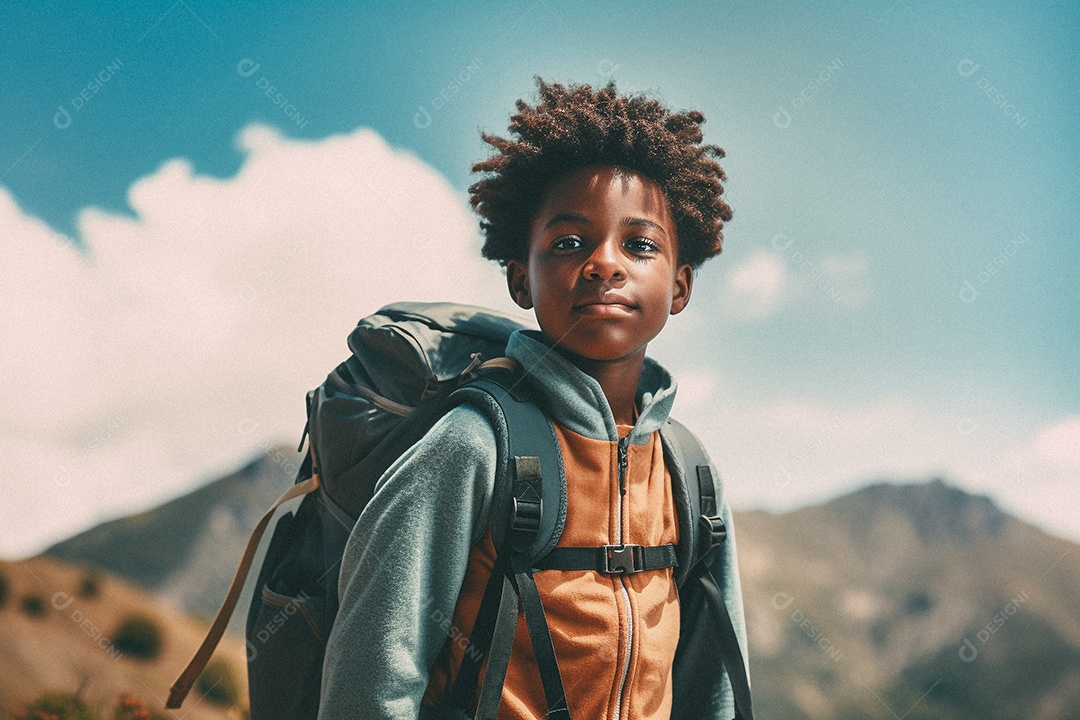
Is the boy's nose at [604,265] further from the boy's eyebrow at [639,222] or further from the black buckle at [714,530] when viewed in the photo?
the black buckle at [714,530]

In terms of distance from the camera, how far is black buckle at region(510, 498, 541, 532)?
1.10 metres

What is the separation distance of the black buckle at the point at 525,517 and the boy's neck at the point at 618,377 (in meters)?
0.28

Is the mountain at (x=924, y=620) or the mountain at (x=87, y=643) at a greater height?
the mountain at (x=924, y=620)

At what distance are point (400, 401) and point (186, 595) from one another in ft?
6.78

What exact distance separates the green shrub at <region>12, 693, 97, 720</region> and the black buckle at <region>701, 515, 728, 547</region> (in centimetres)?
240

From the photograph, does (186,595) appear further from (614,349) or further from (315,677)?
(614,349)

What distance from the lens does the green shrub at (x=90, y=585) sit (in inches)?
108

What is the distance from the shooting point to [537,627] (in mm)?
1101

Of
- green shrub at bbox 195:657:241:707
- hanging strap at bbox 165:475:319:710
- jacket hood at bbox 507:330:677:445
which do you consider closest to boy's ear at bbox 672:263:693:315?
jacket hood at bbox 507:330:677:445

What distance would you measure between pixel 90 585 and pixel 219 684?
1.98ft

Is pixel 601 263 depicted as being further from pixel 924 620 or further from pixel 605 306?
pixel 924 620

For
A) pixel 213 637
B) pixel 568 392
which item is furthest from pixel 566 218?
pixel 213 637

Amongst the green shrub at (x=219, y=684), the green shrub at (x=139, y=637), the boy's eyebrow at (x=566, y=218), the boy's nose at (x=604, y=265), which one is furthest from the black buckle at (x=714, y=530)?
the green shrub at (x=139, y=637)

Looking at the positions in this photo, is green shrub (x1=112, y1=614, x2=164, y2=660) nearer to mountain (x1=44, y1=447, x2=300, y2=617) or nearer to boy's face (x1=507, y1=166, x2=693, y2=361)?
mountain (x1=44, y1=447, x2=300, y2=617)
